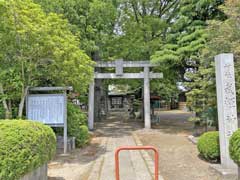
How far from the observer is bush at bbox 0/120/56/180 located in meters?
3.68

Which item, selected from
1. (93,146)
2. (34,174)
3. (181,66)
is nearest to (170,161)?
(93,146)

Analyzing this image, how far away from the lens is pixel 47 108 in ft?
28.6

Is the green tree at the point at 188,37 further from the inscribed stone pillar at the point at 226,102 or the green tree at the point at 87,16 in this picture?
the inscribed stone pillar at the point at 226,102

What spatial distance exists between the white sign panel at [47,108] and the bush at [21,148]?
355 cm

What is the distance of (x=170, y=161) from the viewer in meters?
8.02

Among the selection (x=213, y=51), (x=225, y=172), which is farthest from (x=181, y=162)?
(x=213, y=51)

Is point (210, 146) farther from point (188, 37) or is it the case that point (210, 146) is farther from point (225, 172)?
point (188, 37)

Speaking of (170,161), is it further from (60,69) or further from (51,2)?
(51,2)

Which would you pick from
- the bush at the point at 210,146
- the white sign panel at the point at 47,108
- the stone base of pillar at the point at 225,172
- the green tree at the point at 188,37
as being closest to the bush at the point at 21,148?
the white sign panel at the point at 47,108

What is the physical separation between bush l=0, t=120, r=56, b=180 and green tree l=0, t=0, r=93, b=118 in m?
3.25

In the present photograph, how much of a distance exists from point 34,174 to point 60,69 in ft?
13.6

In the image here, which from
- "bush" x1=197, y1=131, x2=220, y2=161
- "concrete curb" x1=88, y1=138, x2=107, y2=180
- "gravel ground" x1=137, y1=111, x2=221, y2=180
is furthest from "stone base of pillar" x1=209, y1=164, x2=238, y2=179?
"concrete curb" x1=88, y1=138, x2=107, y2=180

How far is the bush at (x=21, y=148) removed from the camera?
368cm

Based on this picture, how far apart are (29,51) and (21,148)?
4321 millimetres
